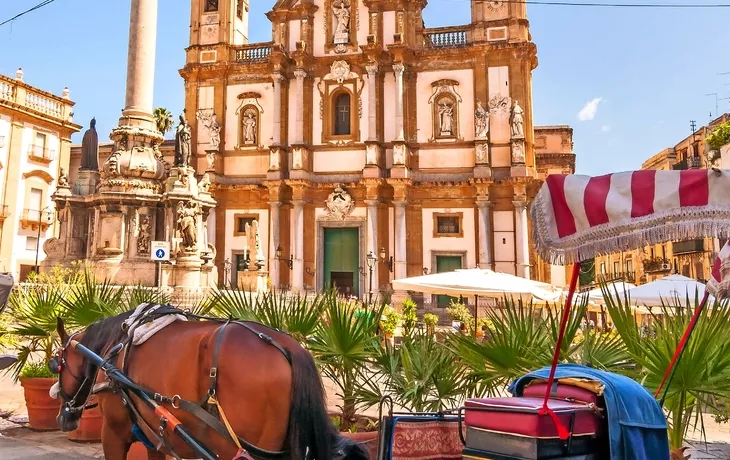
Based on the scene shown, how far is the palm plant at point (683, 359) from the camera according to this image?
355cm

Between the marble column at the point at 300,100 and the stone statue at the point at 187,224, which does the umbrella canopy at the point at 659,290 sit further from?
the marble column at the point at 300,100

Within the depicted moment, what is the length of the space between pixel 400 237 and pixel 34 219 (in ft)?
74.0

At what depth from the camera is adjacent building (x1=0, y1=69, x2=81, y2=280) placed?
106 ft

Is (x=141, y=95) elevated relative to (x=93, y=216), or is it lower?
elevated

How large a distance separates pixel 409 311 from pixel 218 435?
11212 mm

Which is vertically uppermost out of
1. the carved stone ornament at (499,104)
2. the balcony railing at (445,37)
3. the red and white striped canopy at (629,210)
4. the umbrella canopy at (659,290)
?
the balcony railing at (445,37)

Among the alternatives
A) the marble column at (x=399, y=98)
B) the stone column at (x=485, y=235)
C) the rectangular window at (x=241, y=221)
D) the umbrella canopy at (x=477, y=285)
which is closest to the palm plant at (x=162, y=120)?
the rectangular window at (x=241, y=221)

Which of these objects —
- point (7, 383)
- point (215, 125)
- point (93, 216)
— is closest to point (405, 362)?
point (7, 383)

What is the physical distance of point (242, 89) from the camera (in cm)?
3061

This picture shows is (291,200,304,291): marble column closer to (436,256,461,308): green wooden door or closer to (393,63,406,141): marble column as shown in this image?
(393,63,406,141): marble column

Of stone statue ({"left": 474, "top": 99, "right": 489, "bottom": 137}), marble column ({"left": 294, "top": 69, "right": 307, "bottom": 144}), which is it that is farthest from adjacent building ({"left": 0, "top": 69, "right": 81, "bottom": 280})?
stone statue ({"left": 474, "top": 99, "right": 489, "bottom": 137})

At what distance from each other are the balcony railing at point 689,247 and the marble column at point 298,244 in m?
24.2

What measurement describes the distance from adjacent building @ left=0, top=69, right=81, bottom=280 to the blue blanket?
112ft

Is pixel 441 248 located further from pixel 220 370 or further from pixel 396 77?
pixel 220 370
